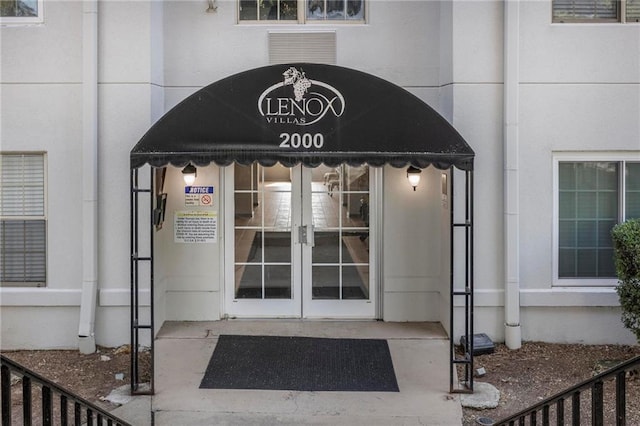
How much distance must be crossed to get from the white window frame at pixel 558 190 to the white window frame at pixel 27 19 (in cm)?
664

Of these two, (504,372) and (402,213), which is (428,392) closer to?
(504,372)

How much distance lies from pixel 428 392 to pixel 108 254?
4.16m

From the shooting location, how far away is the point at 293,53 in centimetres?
768

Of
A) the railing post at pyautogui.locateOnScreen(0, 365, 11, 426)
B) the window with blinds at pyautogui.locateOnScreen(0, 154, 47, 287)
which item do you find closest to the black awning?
the window with blinds at pyautogui.locateOnScreen(0, 154, 47, 287)

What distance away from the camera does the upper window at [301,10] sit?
7777 mm

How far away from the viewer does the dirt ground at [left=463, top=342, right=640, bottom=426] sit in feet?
18.4

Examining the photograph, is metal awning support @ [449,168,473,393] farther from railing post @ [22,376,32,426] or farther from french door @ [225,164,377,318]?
railing post @ [22,376,32,426]

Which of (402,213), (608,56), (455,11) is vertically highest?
(455,11)

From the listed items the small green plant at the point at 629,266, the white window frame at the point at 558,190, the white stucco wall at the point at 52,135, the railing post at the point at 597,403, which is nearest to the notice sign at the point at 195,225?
the white stucco wall at the point at 52,135

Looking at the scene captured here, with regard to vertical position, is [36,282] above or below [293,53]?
below

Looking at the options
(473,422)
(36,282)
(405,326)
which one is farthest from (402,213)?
(36,282)

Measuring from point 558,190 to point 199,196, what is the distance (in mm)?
4672

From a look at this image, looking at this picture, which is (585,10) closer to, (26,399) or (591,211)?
(591,211)

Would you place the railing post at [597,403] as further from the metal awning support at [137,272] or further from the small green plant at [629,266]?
the metal awning support at [137,272]
